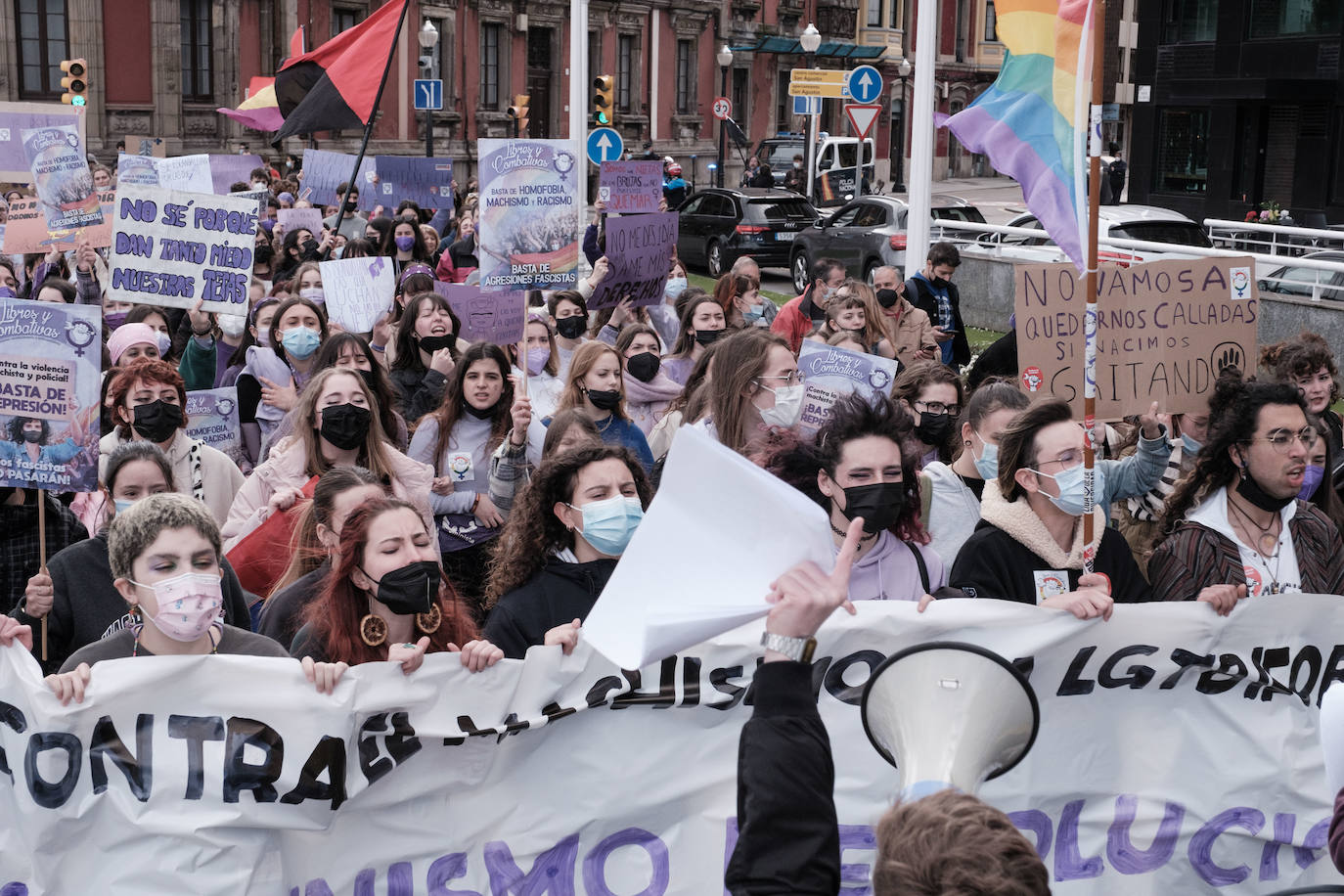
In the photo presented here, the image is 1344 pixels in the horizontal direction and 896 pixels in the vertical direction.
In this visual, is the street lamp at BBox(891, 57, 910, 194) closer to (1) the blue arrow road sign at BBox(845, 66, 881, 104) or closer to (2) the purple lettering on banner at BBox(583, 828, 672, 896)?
(1) the blue arrow road sign at BBox(845, 66, 881, 104)

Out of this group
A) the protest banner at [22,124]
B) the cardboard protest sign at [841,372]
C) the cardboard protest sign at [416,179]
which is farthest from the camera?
the cardboard protest sign at [416,179]

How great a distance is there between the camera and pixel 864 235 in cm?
2105

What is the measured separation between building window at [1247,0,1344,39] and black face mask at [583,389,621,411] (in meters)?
27.0

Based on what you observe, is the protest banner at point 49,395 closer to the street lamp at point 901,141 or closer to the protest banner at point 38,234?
the protest banner at point 38,234

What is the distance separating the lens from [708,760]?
407cm

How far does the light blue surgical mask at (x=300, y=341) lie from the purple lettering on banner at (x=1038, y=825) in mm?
4877

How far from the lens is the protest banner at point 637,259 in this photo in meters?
9.92

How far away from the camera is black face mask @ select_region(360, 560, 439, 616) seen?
411 cm

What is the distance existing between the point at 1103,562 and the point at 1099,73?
1.61m

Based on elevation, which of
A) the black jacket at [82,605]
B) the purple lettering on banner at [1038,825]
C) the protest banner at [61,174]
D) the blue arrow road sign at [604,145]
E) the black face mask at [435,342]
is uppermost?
the blue arrow road sign at [604,145]

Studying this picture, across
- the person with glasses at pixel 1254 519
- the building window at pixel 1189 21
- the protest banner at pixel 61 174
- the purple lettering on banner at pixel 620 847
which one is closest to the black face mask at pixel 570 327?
the protest banner at pixel 61 174

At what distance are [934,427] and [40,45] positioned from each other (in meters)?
31.1

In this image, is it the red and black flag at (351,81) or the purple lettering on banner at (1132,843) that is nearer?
the purple lettering on banner at (1132,843)

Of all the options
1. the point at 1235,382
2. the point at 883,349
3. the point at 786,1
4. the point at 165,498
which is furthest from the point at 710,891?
the point at 786,1
